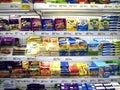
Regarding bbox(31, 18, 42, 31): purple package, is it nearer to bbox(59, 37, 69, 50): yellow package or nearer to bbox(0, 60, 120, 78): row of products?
bbox(59, 37, 69, 50): yellow package

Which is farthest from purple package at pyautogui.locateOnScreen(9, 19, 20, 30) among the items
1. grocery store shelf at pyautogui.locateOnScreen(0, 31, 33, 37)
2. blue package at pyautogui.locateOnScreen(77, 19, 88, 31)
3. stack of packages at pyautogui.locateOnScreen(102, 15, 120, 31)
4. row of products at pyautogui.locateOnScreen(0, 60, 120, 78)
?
stack of packages at pyautogui.locateOnScreen(102, 15, 120, 31)

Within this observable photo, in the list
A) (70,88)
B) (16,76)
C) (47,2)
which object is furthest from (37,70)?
(47,2)

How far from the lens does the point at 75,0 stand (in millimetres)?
2766

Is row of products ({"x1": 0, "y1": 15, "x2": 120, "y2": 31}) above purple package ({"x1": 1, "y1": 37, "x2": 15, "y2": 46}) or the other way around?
above

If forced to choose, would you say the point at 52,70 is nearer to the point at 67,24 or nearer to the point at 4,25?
the point at 67,24

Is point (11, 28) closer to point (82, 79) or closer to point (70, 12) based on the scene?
point (70, 12)

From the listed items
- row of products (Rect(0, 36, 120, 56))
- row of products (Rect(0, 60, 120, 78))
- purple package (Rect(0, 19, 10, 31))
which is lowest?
row of products (Rect(0, 60, 120, 78))

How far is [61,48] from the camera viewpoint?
2877 millimetres

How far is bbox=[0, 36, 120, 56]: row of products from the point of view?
9.43 ft

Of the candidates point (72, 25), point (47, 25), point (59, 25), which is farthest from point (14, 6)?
point (72, 25)

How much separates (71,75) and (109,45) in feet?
2.06

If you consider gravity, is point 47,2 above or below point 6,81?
above

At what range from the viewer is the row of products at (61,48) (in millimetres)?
2873

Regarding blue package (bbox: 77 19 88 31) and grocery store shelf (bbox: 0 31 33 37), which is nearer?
grocery store shelf (bbox: 0 31 33 37)
